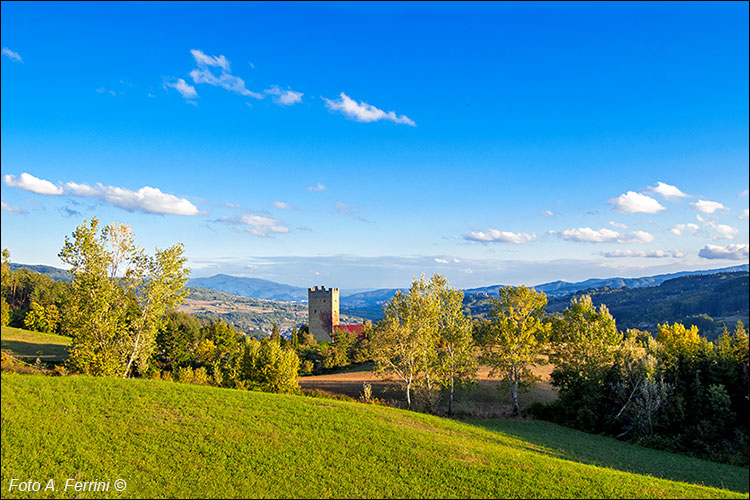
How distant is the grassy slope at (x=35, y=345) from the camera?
2020 inches

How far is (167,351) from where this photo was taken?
197 ft

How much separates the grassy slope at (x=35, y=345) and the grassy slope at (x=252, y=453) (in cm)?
3622

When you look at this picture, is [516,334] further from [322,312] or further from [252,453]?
[322,312]

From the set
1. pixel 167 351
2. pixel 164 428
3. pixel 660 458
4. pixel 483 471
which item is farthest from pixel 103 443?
pixel 167 351

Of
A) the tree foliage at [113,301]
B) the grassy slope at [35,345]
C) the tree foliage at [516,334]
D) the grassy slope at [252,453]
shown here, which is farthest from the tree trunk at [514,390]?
the grassy slope at [35,345]

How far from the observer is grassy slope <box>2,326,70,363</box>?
51.3 meters

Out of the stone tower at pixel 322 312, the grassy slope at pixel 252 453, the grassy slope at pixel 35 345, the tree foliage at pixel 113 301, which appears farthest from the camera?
the stone tower at pixel 322 312

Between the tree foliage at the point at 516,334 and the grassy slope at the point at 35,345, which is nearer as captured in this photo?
the tree foliage at the point at 516,334

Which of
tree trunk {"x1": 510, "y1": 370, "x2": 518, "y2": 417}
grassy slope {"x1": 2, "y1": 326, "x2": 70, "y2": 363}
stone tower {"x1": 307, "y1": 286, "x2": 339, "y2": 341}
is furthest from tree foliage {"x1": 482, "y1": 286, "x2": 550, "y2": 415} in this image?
stone tower {"x1": 307, "y1": 286, "x2": 339, "y2": 341}

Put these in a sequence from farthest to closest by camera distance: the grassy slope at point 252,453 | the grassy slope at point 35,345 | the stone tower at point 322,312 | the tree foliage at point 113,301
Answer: the stone tower at point 322,312, the grassy slope at point 35,345, the tree foliage at point 113,301, the grassy slope at point 252,453

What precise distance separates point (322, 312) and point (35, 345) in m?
57.4

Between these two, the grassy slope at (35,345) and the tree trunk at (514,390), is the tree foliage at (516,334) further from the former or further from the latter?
the grassy slope at (35,345)

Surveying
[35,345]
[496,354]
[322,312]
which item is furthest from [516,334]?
[322,312]

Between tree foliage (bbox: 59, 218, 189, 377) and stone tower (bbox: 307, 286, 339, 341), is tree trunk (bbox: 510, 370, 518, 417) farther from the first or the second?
stone tower (bbox: 307, 286, 339, 341)
